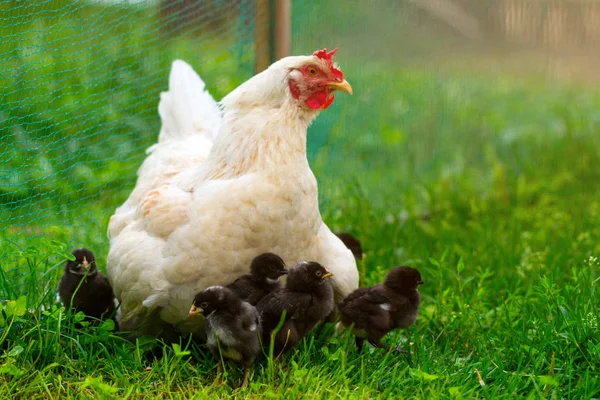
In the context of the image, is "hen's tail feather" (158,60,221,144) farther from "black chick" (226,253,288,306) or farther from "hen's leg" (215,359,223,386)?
"hen's leg" (215,359,223,386)

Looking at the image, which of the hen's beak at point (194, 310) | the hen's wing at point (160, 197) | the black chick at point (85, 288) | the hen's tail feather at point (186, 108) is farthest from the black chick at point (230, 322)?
the hen's tail feather at point (186, 108)

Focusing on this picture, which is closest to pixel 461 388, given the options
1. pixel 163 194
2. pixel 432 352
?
pixel 432 352

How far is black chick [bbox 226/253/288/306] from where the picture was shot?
142 inches

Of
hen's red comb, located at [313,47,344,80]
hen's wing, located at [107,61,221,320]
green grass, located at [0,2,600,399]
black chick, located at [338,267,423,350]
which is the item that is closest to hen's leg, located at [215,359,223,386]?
green grass, located at [0,2,600,399]

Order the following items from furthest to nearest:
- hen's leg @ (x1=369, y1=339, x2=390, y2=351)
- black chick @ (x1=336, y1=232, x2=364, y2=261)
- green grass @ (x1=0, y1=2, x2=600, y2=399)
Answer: black chick @ (x1=336, y1=232, x2=364, y2=261)
hen's leg @ (x1=369, y1=339, x2=390, y2=351)
green grass @ (x1=0, y1=2, x2=600, y2=399)

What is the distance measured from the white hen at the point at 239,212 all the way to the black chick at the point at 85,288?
235 millimetres

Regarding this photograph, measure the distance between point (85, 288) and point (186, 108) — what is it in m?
1.32

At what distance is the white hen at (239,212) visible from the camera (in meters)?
3.61

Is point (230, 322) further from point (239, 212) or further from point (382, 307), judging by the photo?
point (382, 307)

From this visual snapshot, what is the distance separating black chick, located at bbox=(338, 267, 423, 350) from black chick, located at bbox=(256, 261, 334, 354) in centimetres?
17

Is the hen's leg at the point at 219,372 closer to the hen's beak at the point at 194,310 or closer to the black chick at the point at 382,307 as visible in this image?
the hen's beak at the point at 194,310

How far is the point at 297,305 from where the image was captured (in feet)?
11.8

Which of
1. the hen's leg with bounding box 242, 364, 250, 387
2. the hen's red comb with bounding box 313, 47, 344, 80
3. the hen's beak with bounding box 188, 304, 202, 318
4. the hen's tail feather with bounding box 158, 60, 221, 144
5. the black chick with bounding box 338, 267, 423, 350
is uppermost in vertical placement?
the hen's red comb with bounding box 313, 47, 344, 80

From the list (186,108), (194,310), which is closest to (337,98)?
(186,108)
